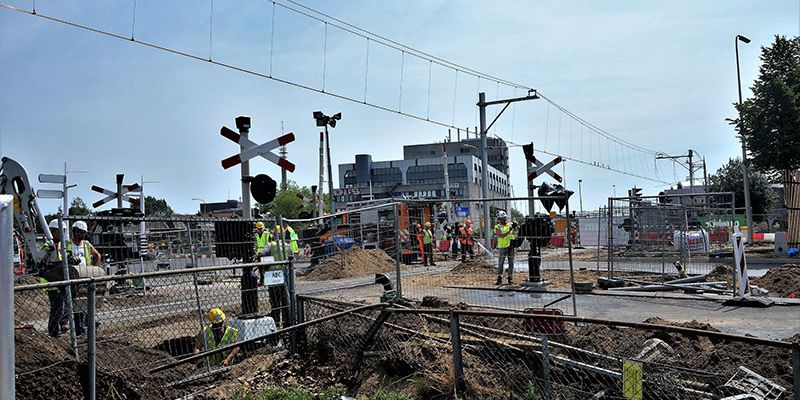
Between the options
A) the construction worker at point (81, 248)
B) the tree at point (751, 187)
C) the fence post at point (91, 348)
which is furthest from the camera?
the tree at point (751, 187)

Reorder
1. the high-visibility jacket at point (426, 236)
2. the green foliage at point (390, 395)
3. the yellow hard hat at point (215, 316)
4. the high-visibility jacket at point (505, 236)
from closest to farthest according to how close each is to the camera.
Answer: the green foliage at point (390, 395) < the yellow hard hat at point (215, 316) < the high-visibility jacket at point (426, 236) < the high-visibility jacket at point (505, 236)

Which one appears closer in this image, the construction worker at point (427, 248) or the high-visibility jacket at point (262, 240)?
the construction worker at point (427, 248)

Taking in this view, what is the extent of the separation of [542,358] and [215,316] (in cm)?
472

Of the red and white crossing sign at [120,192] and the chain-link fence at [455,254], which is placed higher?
the red and white crossing sign at [120,192]

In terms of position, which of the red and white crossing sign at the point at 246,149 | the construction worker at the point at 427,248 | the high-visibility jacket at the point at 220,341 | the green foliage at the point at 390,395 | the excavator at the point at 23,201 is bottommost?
the green foliage at the point at 390,395

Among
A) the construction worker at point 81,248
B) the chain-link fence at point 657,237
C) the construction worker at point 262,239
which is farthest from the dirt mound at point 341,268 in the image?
the chain-link fence at point 657,237

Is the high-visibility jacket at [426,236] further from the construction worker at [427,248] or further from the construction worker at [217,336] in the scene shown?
the construction worker at [217,336]

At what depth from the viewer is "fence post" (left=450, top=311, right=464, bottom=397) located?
568 cm

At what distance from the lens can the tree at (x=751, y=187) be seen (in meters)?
47.6

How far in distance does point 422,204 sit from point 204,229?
14.3 ft

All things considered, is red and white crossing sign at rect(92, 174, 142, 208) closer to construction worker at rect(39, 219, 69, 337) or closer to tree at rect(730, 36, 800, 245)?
construction worker at rect(39, 219, 69, 337)

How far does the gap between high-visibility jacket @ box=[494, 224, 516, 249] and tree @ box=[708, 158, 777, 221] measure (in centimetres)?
3892

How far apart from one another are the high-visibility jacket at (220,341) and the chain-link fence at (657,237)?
33.3ft

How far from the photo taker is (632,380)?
15.1 feet
